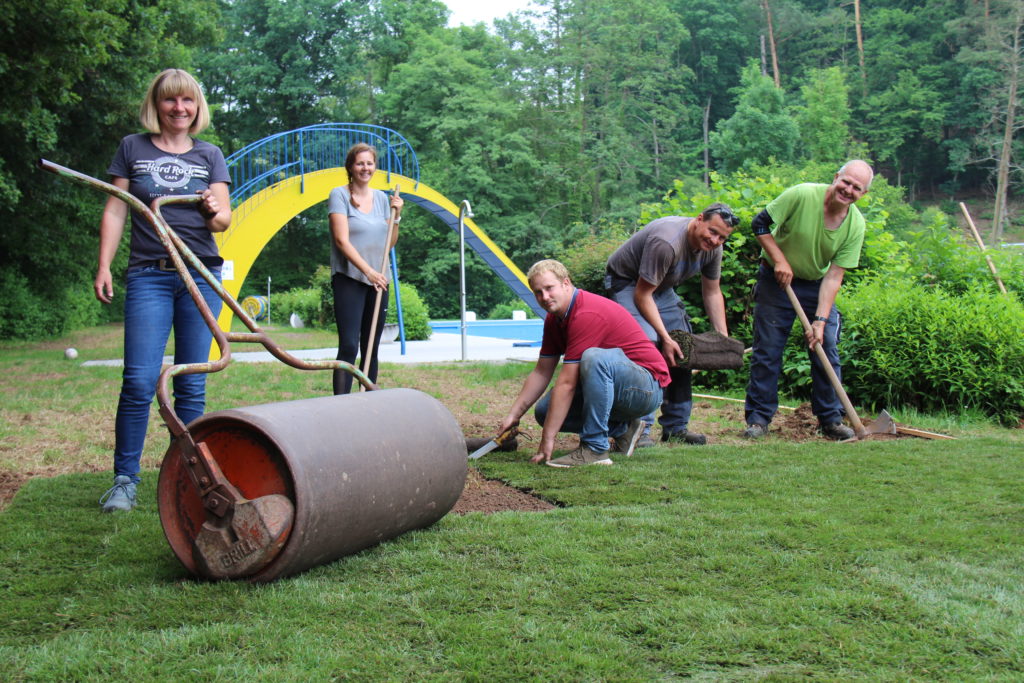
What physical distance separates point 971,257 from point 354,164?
5364 mm

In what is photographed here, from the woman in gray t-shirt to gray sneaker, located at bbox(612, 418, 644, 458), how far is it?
137cm

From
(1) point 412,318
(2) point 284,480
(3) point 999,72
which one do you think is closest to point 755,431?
(2) point 284,480

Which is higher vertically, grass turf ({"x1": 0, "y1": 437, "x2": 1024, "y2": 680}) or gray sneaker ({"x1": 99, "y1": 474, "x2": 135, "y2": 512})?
gray sneaker ({"x1": 99, "y1": 474, "x2": 135, "y2": 512})

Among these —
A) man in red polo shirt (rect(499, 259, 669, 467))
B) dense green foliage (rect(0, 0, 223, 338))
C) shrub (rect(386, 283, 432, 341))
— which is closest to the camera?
man in red polo shirt (rect(499, 259, 669, 467))

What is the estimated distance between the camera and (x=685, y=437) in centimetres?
499

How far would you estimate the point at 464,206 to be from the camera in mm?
11867

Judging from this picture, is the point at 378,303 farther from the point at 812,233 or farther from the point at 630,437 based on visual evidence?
the point at 812,233

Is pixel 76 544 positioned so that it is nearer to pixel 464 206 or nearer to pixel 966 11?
pixel 464 206

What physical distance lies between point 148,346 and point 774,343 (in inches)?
139

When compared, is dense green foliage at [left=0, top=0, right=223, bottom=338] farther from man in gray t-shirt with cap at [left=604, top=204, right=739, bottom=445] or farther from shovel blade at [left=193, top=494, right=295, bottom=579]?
shovel blade at [left=193, top=494, right=295, bottom=579]

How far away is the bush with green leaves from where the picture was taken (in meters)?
5.71

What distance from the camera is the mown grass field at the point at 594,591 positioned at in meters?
1.96

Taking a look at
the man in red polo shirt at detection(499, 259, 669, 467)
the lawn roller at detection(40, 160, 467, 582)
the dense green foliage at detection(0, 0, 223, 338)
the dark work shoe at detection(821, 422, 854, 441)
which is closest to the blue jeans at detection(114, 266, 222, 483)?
the lawn roller at detection(40, 160, 467, 582)

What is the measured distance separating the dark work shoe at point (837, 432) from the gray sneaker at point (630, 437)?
1.32 meters
